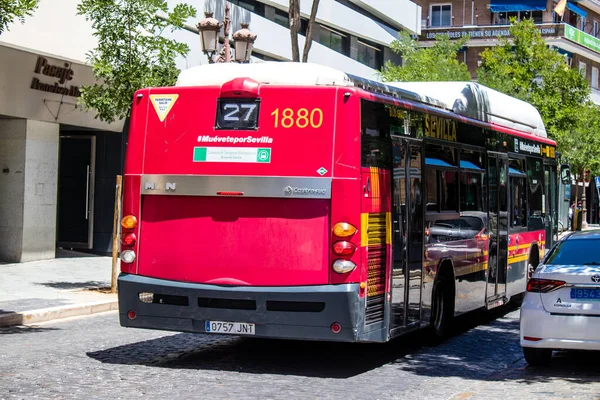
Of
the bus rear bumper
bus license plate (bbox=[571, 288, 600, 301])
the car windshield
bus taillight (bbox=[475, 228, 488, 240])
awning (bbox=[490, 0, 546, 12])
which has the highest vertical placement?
awning (bbox=[490, 0, 546, 12])

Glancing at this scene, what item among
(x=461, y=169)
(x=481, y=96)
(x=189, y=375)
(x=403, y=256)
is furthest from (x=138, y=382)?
(x=481, y=96)

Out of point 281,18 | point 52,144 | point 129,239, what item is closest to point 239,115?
point 129,239

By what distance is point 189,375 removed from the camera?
968 cm

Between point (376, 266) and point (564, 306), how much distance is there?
1830mm

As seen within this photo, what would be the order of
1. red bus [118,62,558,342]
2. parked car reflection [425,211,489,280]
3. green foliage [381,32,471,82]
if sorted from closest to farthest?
red bus [118,62,558,342] → parked car reflection [425,211,489,280] → green foliage [381,32,471,82]

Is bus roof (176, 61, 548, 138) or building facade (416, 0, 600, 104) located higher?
building facade (416, 0, 600, 104)

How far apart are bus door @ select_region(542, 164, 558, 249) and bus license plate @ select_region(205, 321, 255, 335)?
29.4 feet

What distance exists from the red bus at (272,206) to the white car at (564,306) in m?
1.33

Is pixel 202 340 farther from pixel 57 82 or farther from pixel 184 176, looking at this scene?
pixel 57 82

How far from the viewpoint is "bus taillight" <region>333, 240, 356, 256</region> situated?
948cm

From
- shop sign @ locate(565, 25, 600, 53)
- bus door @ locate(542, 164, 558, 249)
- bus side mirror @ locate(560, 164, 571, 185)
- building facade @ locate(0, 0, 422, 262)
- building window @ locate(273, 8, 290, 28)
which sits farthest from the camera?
shop sign @ locate(565, 25, 600, 53)

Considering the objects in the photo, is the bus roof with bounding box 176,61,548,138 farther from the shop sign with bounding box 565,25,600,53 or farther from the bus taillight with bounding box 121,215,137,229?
the shop sign with bounding box 565,25,600,53

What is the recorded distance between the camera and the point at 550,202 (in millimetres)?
18094

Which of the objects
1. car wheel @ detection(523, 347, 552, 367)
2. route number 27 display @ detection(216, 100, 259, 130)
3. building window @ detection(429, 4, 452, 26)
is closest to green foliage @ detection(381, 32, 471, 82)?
building window @ detection(429, 4, 452, 26)
